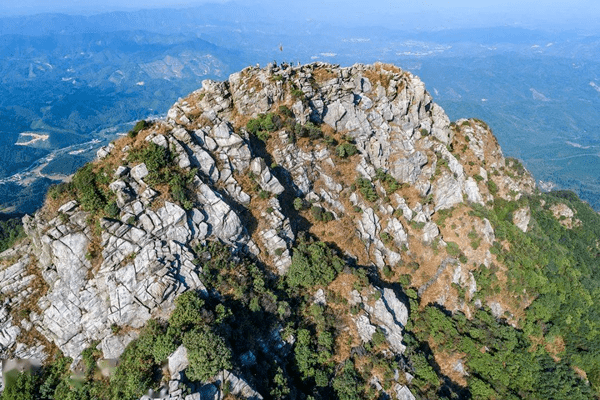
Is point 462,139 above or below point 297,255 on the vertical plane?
above

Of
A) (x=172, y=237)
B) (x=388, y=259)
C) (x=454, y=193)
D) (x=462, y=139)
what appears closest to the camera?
(x=172, y=237)

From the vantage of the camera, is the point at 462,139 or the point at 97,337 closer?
the point at 97,337

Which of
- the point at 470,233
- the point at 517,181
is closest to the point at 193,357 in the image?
the point at 470,233

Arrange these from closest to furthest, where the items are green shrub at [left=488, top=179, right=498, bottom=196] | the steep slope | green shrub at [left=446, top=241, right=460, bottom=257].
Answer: the steep slope < green shrub at [left=446, top=241, right=460, bottom=257] < green shrub at [left=488, top=179, right=498, bottom=196]

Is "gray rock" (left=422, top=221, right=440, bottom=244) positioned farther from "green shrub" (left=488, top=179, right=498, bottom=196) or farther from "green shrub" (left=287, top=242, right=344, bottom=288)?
"green shrub" (left=287, top=242, right=344, bottom=288)

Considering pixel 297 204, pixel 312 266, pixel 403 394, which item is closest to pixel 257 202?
pixel 297 204

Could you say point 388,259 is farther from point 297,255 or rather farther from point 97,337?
point 97,337

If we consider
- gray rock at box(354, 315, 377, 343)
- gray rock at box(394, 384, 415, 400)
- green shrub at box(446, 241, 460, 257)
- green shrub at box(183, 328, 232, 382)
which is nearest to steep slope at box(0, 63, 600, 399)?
green shrub at box(183, 328, 232, 382)

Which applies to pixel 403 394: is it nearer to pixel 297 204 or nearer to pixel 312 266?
pixel 312 266
